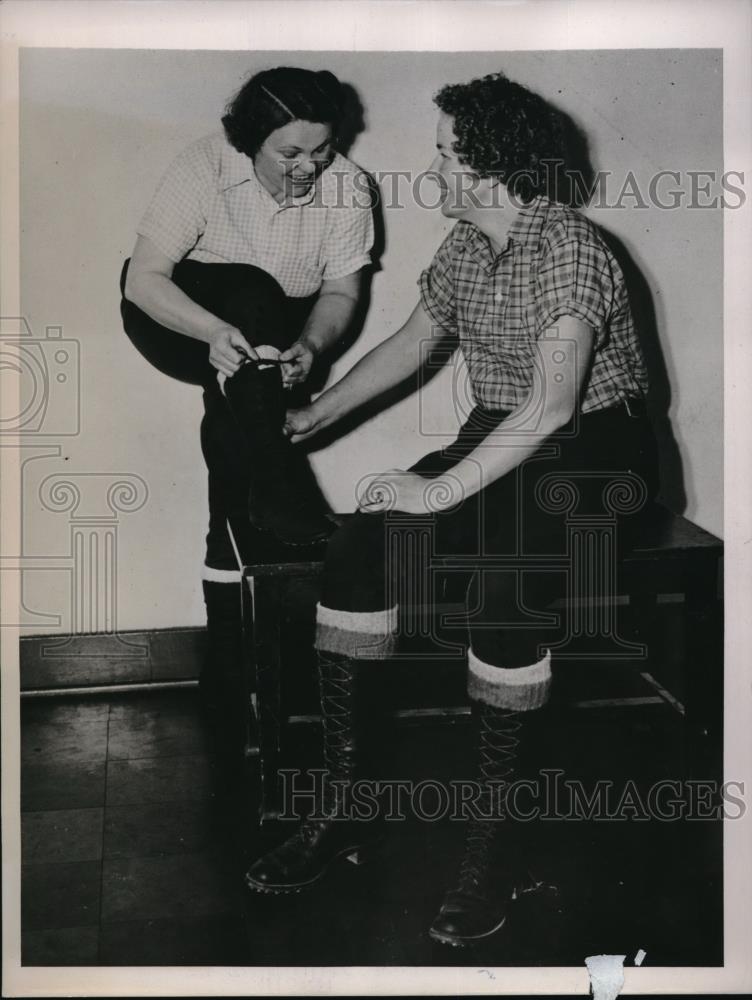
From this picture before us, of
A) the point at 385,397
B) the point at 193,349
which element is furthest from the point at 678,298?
the point at 193,349

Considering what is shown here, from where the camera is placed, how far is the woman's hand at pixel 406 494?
6.16 feet

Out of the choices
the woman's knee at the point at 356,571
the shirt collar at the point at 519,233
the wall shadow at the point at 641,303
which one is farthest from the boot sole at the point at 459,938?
the shirt collar at the point at 519,233

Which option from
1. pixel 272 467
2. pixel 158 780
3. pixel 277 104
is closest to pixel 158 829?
pixel 158 780

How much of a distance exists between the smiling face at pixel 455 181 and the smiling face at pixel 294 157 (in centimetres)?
19

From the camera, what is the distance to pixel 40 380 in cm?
190

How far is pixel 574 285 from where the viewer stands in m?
1.81

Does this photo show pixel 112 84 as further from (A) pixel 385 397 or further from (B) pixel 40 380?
(A) pixel 385 397

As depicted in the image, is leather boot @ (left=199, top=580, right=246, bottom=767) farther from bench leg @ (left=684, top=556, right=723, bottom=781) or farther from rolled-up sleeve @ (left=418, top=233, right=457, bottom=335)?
bench leg @ (left=684, top=556, right=723, bottom=781)

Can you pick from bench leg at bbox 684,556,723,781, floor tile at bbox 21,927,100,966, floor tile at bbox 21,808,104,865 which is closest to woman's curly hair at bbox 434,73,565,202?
bench leg at bbox 684,556,723,781

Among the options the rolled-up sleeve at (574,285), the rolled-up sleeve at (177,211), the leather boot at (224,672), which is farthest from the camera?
the leather boot at (224,672)

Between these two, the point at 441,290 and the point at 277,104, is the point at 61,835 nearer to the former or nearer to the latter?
the point at 441,290

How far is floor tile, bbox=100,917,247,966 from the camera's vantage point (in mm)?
1831

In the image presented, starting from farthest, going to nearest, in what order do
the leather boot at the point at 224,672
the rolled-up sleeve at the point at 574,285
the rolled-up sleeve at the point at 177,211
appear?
the leather boot at the point at 224,672
the rolled-up sleeve at the point at 177,211
the rolled-up sleeve at the point at 574,285

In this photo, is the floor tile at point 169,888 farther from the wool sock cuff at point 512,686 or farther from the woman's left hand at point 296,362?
the woman's left hand at point 296,362
